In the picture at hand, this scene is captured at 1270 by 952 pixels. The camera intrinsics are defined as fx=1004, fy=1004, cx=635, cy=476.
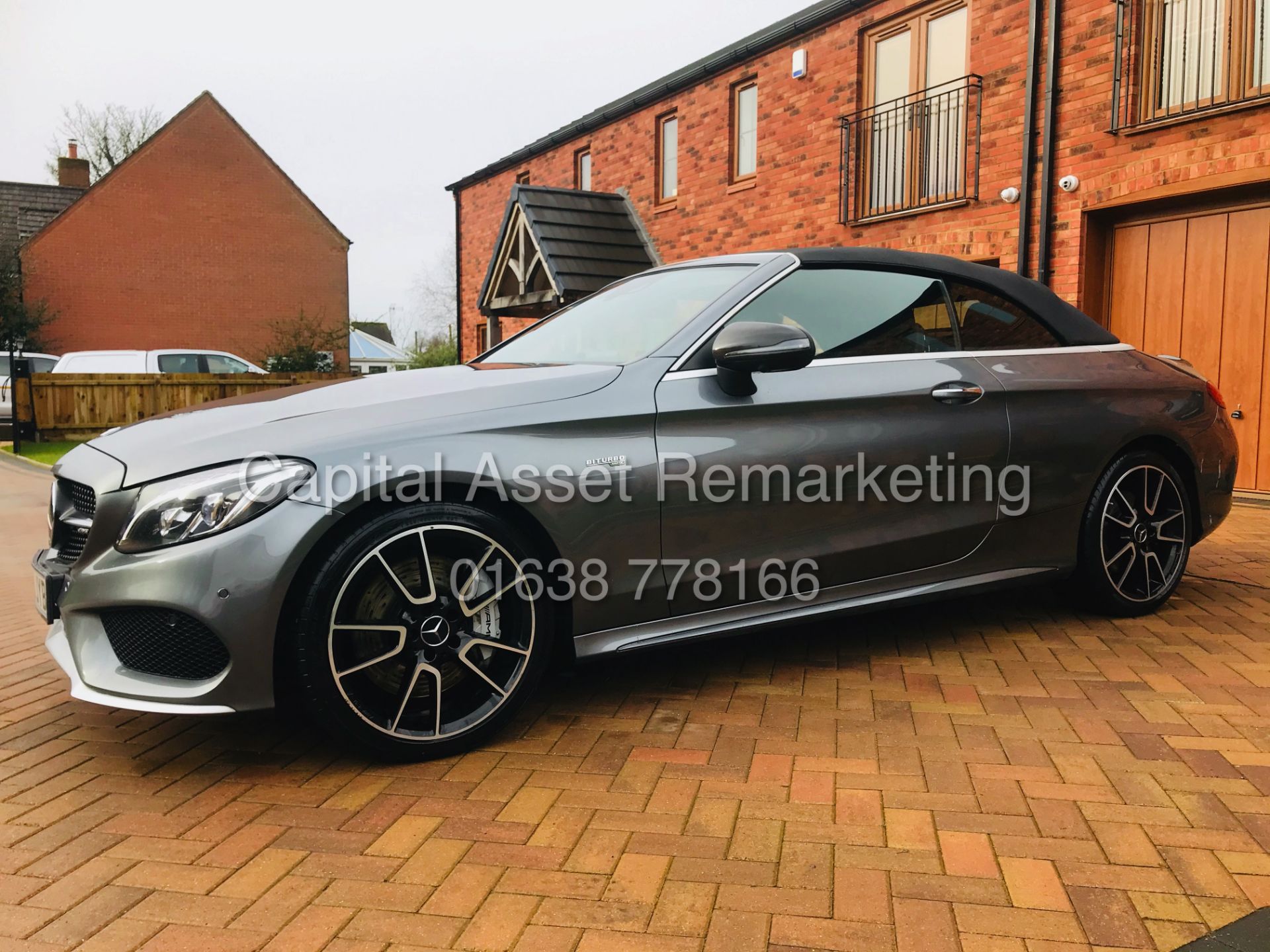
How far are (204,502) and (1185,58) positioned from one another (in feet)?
27.5

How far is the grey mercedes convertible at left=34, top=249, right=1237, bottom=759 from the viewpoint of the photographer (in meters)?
2.62

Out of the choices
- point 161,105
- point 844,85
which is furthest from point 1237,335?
point 161,105

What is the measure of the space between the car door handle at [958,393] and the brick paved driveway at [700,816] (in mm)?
982

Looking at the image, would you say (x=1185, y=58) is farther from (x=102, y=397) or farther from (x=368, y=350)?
(x=368, y=350)

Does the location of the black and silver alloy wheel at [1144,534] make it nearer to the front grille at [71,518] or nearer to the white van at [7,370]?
the front grille at [71,518]

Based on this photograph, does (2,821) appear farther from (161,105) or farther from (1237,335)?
(161,105)

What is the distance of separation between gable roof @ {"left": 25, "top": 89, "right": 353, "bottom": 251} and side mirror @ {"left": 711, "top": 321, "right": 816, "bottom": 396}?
33813mm

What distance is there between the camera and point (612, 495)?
299cm

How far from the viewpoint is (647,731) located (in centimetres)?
311

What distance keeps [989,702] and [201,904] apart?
95.0 inches

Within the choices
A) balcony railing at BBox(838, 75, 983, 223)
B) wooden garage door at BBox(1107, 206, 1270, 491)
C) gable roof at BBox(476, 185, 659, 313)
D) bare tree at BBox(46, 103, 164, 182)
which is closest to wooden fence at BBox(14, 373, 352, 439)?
gable roof at BBox(476, 185, 659, 313)

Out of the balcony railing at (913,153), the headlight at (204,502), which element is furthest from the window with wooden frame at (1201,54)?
the headlight at (204,502)

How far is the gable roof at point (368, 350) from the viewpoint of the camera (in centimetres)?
4228

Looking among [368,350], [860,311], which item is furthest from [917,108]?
[368,350]
